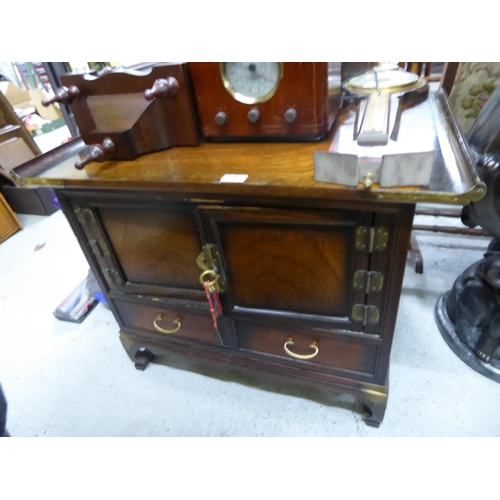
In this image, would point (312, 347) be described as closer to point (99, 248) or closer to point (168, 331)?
point (168, 331)

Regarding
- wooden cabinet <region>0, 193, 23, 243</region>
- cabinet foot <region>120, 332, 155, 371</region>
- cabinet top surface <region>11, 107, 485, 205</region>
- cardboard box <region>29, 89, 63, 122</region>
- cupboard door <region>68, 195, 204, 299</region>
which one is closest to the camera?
cabinet top surface <region>11, 107, 485, 205</region>

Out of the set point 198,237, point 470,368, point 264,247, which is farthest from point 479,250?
point 198,237

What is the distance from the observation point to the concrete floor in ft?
3.66

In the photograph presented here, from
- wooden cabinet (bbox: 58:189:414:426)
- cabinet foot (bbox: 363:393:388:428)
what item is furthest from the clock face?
cabinet foot (bbox: 363:393:388:428)

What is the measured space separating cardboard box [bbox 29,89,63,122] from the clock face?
9.92 ft

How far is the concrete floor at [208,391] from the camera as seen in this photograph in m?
1.12

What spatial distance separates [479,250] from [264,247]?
1401mm

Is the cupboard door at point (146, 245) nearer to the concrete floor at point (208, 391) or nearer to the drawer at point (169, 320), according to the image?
the drawer at point (169, 320)

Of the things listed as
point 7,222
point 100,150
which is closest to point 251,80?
point 100,150

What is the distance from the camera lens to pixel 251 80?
76cm

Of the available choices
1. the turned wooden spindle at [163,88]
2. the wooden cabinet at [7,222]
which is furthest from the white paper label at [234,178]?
the wooden cabinet at [7,222]

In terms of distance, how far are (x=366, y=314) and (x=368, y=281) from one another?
0.11 meters

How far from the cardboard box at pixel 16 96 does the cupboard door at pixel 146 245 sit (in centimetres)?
280

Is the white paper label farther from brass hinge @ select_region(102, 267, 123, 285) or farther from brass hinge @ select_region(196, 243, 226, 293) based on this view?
brass hinge @ select_region(102, 267, 123, 285)
